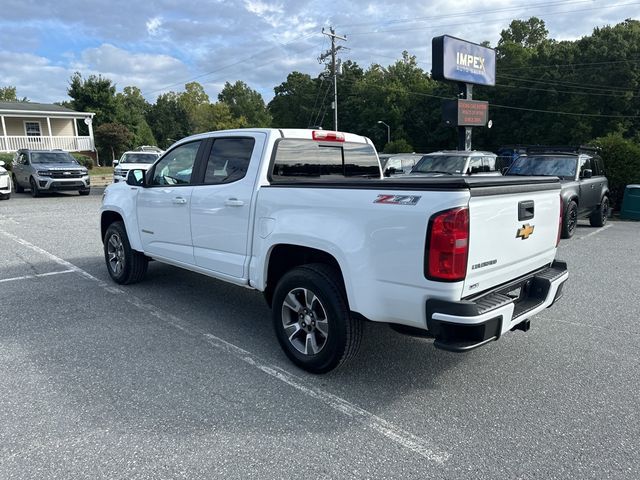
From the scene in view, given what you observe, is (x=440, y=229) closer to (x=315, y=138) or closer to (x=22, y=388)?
(x=315, y=138)

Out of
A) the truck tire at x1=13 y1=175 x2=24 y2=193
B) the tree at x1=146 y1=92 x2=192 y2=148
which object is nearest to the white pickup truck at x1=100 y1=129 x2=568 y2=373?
the truck tire at x1=13 y1=175 x2=24 y2=193

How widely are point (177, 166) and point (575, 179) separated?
366 inches

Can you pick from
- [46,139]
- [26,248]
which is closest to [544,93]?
[46,139]

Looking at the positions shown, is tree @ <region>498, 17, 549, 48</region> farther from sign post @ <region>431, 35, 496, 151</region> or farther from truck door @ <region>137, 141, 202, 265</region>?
truck door @ <region>137, 141, 202, 265</region>

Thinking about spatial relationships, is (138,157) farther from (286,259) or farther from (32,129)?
(32,129)

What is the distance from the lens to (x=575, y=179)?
432 inches

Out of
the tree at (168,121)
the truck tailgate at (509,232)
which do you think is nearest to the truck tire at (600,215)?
the truck tailgate at (509,232)

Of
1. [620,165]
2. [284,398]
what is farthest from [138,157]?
[284,398]

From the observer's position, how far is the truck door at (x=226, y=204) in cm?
430

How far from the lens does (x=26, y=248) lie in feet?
29.1

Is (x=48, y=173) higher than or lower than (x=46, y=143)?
lower

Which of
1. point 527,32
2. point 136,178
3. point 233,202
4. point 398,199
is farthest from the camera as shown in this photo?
point 527,32

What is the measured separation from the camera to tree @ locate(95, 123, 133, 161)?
42562 mm

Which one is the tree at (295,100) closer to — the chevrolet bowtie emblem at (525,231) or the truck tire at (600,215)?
the truck tire at (600,215)
